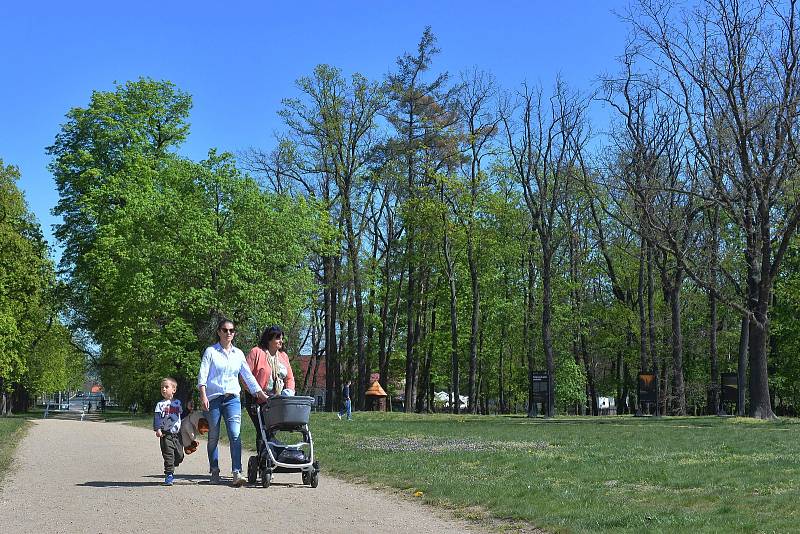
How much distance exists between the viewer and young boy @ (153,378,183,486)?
12.2 m

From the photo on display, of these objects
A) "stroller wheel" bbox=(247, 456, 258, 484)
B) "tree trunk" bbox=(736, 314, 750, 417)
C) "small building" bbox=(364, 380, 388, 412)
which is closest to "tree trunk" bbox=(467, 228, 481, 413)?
"small building" bbox=(364, 380, 388, 412)

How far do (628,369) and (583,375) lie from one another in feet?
18.2

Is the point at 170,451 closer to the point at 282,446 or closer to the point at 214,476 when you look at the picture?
the point at 214,476

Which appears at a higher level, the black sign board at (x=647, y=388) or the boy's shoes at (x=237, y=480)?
the black sign board at (x=647, y=388)

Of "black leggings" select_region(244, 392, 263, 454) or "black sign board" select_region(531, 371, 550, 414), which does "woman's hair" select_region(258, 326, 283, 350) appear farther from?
"black sign board" select_region(531, 371, 550, 414)

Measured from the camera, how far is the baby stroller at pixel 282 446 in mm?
11836

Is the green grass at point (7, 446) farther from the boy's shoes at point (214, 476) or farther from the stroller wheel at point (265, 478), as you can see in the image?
the stroller wheel at point (265, 478)

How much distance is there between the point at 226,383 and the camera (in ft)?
39.8

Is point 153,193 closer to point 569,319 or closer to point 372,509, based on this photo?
point 569,319

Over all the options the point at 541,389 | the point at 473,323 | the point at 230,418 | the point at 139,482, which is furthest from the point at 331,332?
the point at 230,418

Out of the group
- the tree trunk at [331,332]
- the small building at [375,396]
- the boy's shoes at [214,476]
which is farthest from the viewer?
the tree trunk at [331,332]

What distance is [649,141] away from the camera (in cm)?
4191

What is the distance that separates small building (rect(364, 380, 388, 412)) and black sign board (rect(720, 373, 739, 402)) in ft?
53.7

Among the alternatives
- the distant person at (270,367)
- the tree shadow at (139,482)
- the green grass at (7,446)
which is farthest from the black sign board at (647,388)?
the distant person at (270,367)
